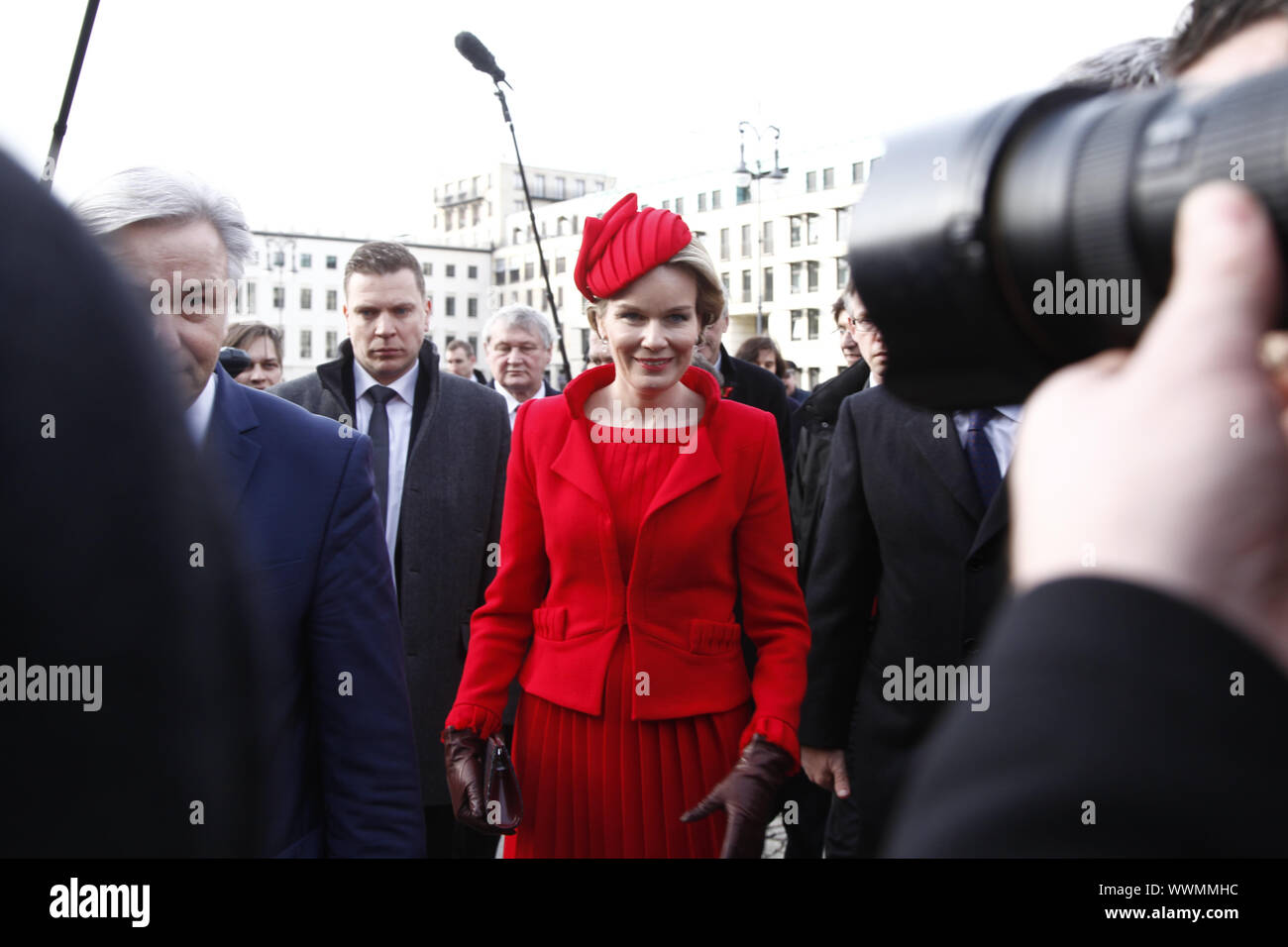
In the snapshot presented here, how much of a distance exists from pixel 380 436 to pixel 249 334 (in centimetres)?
177

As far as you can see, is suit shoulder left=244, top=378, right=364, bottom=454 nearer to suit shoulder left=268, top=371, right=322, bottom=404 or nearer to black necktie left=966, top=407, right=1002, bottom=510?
black necktie left=966, top=407, right=1002, bottom=510

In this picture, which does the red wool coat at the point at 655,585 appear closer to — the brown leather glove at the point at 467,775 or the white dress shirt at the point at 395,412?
the brown leather glove at the point at 467,775

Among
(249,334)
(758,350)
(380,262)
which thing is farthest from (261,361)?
(758,350)

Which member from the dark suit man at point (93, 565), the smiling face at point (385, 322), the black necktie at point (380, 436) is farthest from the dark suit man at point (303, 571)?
the smiling face at point (385, 322)

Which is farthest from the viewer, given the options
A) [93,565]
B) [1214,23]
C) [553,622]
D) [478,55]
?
[478,55]

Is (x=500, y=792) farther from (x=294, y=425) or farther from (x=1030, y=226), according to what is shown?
(x=1030, y=226)

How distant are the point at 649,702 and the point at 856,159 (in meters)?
51.4

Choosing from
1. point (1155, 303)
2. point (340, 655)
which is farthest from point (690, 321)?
point (1155, 303)

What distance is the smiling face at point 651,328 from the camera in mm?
2893

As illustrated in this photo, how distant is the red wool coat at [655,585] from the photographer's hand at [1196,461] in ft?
6.78

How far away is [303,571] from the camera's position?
1987 millimetres

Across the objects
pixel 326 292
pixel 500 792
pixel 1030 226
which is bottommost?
pixel 500 792

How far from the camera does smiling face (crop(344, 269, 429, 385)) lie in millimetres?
4078

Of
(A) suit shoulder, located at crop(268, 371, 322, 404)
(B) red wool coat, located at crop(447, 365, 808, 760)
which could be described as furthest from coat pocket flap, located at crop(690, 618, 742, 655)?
(A) suit shoulder, located at crop(268, 371, 322, 404)
